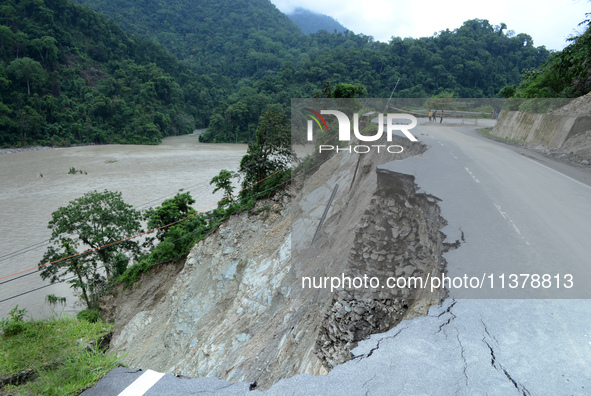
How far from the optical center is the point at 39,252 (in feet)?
71.1

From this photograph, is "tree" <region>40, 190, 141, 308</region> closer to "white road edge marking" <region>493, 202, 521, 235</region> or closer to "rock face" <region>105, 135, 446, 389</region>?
"rock face" <region>105, 135, 446, 389</region>

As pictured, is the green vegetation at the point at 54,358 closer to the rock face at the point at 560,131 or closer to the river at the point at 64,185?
the rock face at the point at 560,131

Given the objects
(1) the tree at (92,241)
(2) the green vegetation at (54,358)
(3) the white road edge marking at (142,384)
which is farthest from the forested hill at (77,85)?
(3) the white road edge marking at (142,384)

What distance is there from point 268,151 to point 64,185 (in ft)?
84.5

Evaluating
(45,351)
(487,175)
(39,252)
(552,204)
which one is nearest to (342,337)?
(45,351)

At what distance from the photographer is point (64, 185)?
33.5 meters

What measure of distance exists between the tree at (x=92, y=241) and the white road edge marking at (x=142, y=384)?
15.7 m

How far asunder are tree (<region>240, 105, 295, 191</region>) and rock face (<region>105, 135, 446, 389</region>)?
2.09 metres

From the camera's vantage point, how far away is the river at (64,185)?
19.5m

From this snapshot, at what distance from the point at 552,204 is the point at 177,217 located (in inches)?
630

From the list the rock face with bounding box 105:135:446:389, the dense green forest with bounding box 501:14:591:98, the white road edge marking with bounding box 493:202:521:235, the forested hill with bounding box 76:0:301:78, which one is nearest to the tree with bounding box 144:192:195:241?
the rock face with bounding box 105:135:446:389

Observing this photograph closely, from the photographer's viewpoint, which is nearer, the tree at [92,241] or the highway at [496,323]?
the highway at [496,323]

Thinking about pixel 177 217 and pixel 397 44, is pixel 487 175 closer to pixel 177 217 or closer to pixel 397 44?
pixel 177 217

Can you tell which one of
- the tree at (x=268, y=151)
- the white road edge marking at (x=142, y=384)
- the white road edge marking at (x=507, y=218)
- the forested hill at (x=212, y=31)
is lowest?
the tree at (x=268, y=151)
